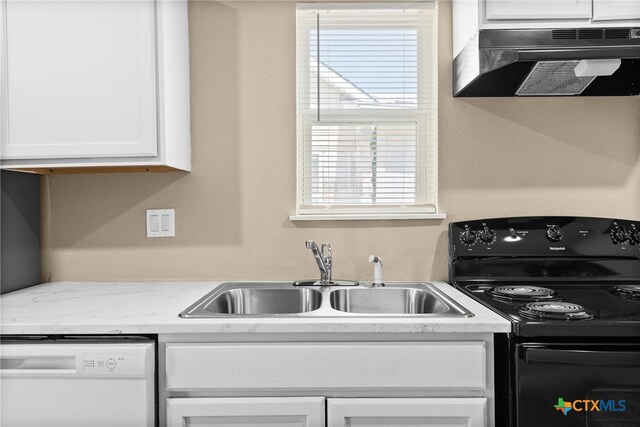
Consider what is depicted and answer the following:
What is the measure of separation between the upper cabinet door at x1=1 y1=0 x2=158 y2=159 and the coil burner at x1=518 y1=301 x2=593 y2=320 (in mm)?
1370

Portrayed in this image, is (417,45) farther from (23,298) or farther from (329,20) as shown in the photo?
(23,298)

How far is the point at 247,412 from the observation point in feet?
4.27

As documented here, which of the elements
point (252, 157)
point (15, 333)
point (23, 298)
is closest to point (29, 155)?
point (23, 298)

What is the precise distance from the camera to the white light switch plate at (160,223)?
6.54 ft

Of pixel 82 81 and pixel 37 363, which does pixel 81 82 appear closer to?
pixel 82 81

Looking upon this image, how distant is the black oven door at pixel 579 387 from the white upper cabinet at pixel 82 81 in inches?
56.3

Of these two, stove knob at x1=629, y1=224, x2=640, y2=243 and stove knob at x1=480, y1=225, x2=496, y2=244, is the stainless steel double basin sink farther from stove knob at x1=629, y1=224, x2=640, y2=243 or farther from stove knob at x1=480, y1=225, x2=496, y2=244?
stove knob at x1=629, y1=224, x2=640, y2=243

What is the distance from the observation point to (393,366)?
51.6 inches

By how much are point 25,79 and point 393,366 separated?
1605mm

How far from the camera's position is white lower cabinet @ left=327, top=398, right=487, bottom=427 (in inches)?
51.2

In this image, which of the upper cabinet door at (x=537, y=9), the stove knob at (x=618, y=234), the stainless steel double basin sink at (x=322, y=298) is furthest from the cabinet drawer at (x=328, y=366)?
the upper cabinet door at (x=537, y=9)

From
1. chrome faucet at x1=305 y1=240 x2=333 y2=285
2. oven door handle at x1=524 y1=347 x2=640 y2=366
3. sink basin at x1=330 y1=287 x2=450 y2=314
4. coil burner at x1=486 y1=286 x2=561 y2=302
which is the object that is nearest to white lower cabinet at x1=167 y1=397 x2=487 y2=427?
oven door handle at x1=524 y1=347 x2=640 y2=366

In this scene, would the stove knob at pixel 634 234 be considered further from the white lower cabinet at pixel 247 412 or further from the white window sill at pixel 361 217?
the white lower cabinet at pixel 247 412

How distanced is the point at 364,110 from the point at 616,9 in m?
0.97
